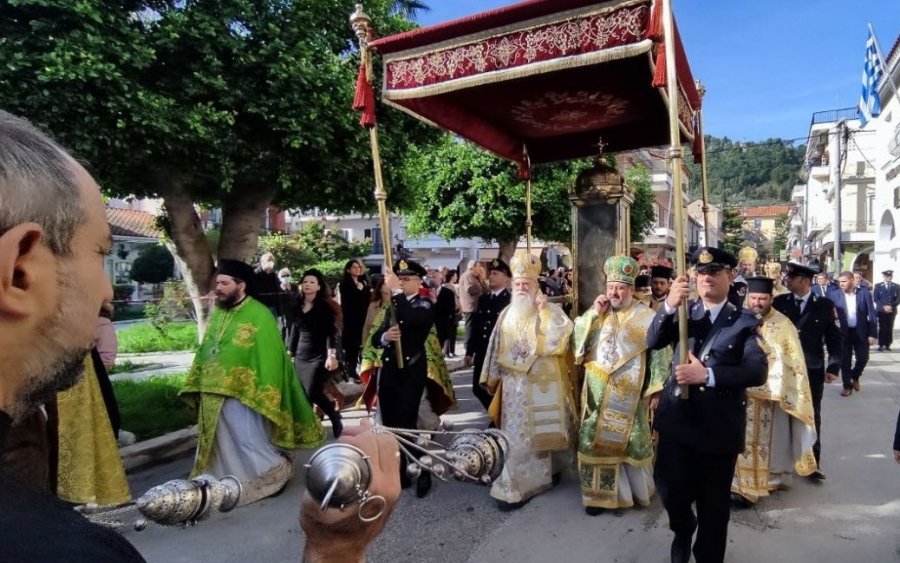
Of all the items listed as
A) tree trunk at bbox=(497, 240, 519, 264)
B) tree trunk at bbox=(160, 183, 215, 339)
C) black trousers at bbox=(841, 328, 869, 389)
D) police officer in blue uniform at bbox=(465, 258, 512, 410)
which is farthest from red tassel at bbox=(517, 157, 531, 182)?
tree trunk at bbox=(497, 240, 519, 264)

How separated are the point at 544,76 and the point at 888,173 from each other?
2401 centimetres

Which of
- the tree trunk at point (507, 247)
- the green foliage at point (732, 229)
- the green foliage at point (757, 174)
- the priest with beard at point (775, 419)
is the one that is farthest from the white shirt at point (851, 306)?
the green foliage at point (757, 174)

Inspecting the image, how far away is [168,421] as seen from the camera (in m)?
6.46

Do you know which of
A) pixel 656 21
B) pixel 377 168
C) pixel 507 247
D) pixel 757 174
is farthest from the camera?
pixel 757 174

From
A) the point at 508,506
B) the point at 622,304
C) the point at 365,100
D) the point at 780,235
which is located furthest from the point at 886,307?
the point at 780,235

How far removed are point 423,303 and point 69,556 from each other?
4436 mm

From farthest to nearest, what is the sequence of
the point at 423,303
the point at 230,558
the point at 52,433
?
1. the point at 423,303
2. the point at 230,558
3. the point at 52,433

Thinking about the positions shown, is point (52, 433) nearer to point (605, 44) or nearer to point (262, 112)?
point (605, 44)

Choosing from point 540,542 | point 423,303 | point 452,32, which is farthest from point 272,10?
point 540,542

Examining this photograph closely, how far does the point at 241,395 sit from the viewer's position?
473cm

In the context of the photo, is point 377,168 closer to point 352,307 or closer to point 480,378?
point 480,378

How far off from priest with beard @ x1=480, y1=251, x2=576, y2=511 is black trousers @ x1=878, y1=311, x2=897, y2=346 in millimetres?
12045

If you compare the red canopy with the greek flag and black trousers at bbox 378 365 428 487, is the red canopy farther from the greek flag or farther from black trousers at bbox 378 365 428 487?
the greek flag

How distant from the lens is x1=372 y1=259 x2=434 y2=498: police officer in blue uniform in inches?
194
